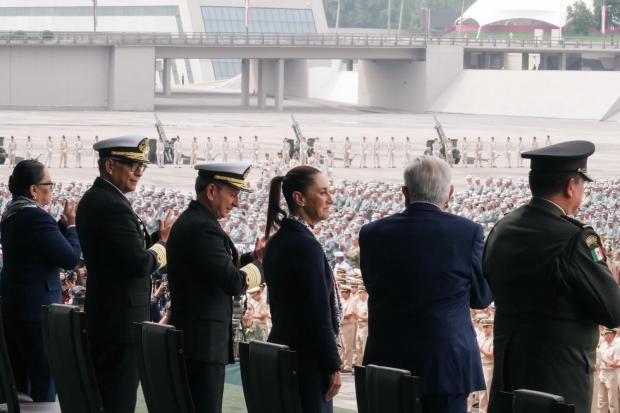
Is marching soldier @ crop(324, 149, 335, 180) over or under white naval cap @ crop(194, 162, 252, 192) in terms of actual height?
under

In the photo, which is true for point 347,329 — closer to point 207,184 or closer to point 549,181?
point 207,184

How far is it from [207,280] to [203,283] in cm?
2

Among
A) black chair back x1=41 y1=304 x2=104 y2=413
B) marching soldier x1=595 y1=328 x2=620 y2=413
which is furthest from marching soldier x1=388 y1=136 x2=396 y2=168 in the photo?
black chair back x1=41 y1=304 x2=104 y2=413

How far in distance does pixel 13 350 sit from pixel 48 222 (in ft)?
1.99

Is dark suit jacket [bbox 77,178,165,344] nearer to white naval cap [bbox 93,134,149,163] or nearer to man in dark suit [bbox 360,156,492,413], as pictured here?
white naval cap [bbox 93,134,149,163]

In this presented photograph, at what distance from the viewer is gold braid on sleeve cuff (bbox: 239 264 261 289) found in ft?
13.6

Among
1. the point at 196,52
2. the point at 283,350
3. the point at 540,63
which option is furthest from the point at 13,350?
the point at 540,63

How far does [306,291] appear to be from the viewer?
150 inches

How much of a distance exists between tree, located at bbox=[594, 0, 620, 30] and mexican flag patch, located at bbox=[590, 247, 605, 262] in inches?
2960

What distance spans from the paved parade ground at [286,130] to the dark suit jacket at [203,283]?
2326cm

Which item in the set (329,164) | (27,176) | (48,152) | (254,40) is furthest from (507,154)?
(27,176)

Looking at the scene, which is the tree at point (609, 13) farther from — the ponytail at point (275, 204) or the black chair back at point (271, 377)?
the black chair back at point (271, 377)

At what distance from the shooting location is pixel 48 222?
483 cm

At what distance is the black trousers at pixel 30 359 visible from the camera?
4.79 meters
